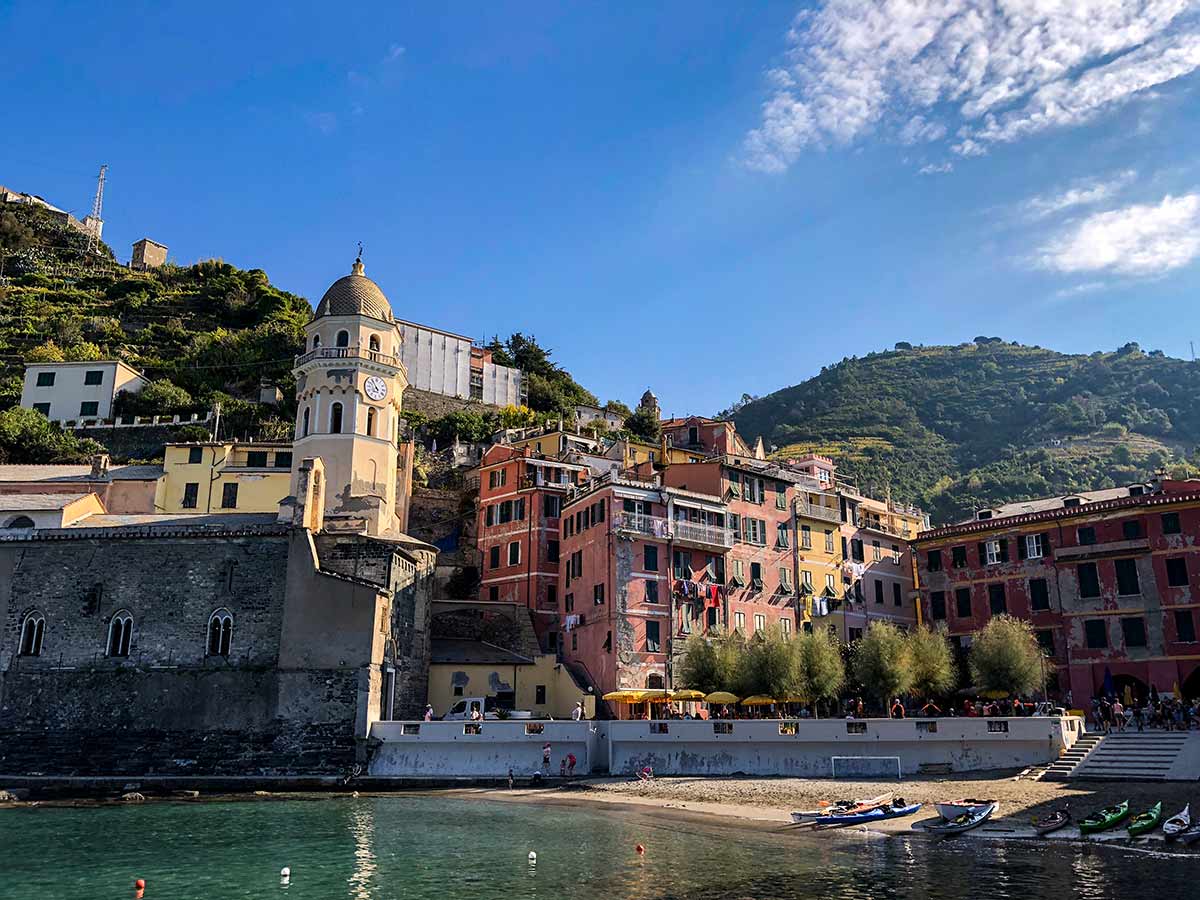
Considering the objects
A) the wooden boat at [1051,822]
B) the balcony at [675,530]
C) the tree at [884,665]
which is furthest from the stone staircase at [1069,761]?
the balcony at [675,530]

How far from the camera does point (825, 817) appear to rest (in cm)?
2928

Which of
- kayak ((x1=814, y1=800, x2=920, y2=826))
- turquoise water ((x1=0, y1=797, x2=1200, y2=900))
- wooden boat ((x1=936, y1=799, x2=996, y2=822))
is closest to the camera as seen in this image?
turquoise water ((x1=0, y1=797, x2=1200, y2=900))

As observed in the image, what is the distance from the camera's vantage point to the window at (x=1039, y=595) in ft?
155

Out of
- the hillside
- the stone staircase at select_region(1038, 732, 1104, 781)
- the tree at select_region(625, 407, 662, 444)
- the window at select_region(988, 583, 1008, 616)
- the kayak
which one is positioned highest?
the hillside

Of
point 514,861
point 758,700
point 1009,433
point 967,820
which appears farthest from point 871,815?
point 1009,433

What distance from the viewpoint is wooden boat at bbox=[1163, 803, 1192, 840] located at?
2448cm

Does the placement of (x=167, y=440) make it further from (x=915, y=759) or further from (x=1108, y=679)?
(x=1108, y=679)

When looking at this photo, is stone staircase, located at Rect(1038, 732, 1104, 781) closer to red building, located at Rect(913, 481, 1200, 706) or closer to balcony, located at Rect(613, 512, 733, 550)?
red building, located at Rect(913, 481, 1200, 706)

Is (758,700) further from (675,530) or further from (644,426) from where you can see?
(644,426)

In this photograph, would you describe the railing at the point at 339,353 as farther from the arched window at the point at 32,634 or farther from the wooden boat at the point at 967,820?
→ the wooden boat at the point at 967,820

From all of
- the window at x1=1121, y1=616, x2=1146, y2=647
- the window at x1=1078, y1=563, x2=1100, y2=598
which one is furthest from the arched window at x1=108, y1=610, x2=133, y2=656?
the window at x1=1121, y1=616, x2=1146, y2=647


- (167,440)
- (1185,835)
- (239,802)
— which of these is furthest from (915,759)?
(167,440)

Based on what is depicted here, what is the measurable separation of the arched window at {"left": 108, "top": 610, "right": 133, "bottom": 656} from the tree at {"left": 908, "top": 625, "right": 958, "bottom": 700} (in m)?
34.5

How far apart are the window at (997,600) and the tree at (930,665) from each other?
8224mm
